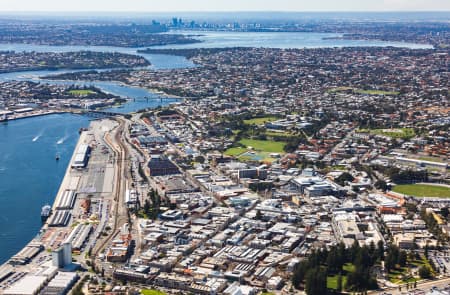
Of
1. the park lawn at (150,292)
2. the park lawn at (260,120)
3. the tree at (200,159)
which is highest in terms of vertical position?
the park lawn at (150,292)

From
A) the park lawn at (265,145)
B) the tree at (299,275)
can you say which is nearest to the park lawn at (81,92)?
the park lawn at (265,145)

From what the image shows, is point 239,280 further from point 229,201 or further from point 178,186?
point 178,186

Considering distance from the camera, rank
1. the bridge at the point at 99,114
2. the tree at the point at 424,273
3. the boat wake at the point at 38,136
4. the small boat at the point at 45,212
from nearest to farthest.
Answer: the tree at the point at 424,273 → the small boat at the point at 45,212 → the boat wake at the point at 38,136 → the bridge at the point at 99,114

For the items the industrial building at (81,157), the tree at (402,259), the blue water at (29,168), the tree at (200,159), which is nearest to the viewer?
the tree at (402,259)

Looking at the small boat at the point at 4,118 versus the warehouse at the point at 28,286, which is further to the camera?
the small boat at the point at 4,118

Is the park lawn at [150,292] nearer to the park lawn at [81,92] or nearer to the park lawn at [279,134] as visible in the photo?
the park lawn at [279,134]

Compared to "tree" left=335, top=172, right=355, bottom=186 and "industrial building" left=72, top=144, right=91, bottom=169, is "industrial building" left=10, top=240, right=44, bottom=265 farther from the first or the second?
"tree" left=335, top=172, right=355, bottom=186

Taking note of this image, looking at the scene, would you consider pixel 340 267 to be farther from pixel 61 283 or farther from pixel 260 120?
pixel 260 120

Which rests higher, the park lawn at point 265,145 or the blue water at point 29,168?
the park lawn at point 265,145
